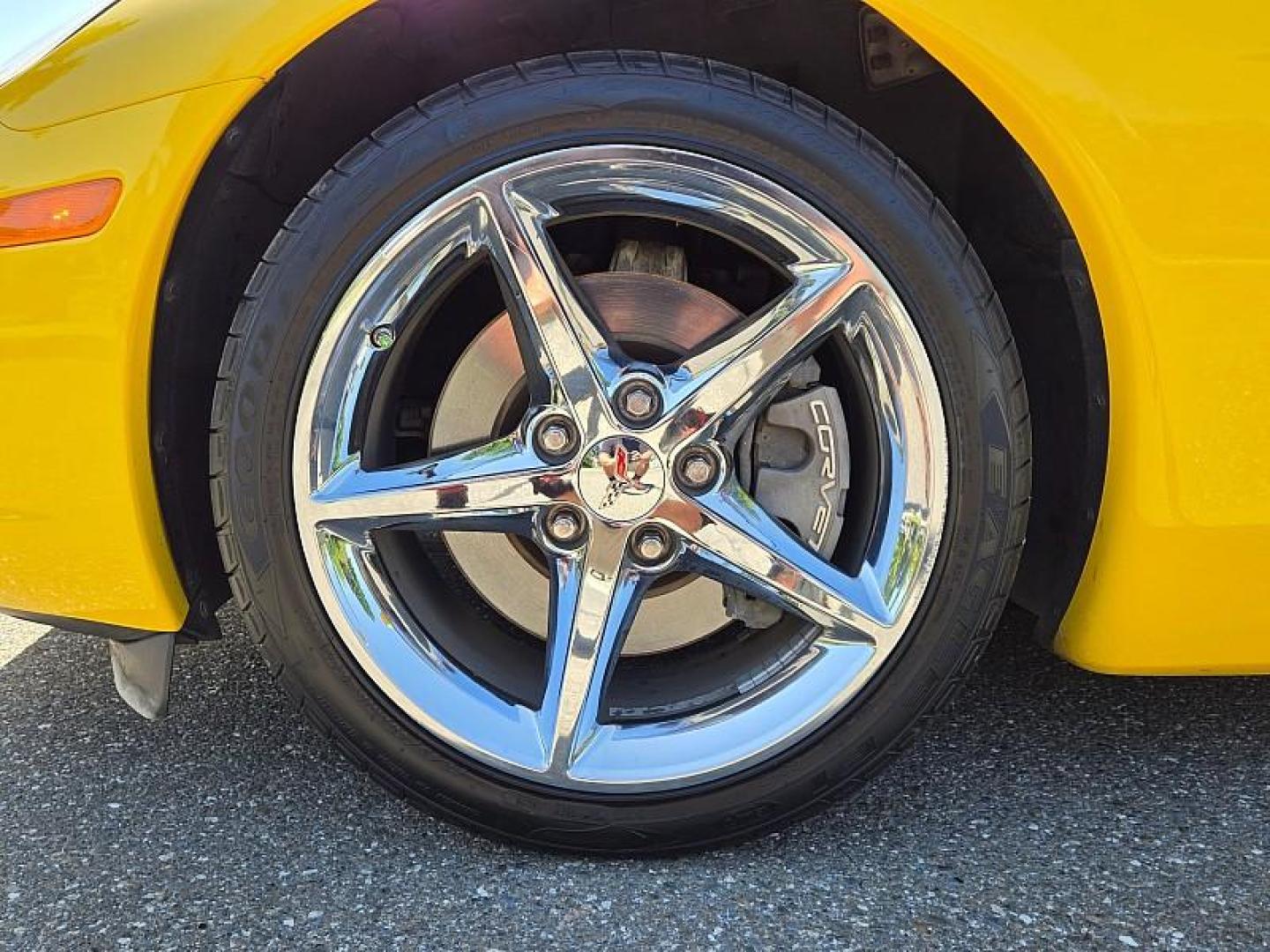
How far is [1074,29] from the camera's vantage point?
1.01 metres

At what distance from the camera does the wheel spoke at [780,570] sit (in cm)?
→ 116

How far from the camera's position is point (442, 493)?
1.16m

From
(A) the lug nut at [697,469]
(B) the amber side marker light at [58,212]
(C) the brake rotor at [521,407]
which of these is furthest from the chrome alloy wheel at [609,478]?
(B) the amber side marker light at [58,212]

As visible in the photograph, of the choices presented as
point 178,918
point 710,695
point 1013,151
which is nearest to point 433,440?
point 710,695

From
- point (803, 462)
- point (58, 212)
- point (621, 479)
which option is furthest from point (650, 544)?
point (58, 212)

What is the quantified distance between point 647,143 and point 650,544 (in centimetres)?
43

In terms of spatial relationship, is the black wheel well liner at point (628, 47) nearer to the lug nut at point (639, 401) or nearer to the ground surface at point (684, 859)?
the ground surface at point (684, 859)

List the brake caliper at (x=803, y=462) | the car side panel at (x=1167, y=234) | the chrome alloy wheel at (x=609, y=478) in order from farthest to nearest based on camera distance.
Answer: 1. the brake caliper at (x=803, y=462)
2. the chrome alloy wheel at (x=609, y=478)
3. the car side panel at (x=1167, y=234)

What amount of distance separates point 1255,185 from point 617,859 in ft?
3.20

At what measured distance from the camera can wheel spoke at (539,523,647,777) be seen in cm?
117

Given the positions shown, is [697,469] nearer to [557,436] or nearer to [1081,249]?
[557,436]

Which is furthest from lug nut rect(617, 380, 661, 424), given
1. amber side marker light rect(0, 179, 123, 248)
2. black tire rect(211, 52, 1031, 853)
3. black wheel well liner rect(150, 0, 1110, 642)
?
amber side marker light rect(0, 179, 123, 248)

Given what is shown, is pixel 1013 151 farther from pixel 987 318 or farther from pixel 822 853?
pixel 822 853

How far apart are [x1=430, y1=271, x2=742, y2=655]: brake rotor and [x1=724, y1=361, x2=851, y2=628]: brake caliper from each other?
0.14 m
